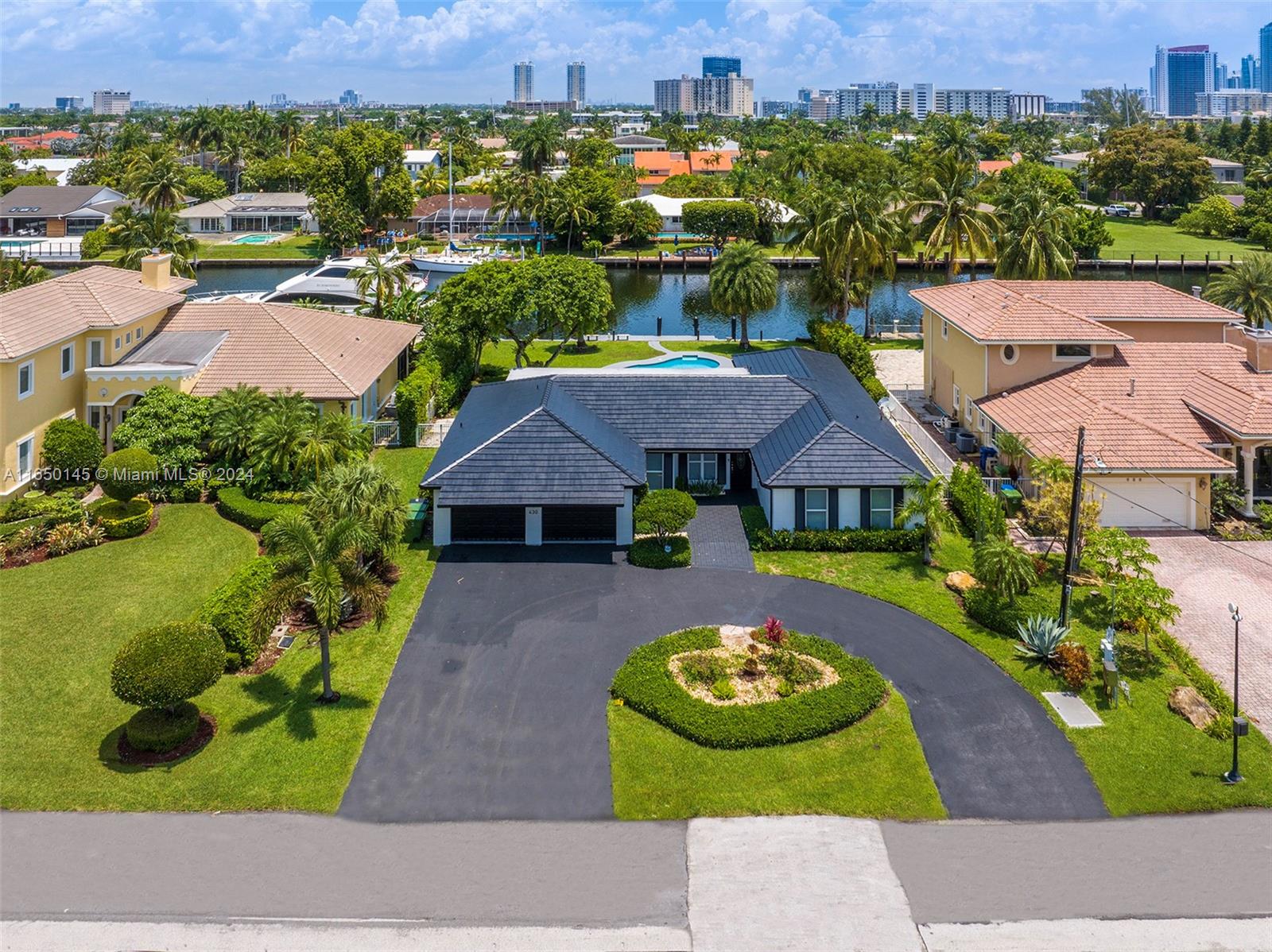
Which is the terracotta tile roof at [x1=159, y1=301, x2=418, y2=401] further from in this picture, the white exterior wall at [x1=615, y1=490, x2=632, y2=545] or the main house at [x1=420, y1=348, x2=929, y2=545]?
the white exterior wall at [x1=615, y1=490, x2=632, y2=545]

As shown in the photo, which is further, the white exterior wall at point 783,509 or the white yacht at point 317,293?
the white yacht at point 317,293

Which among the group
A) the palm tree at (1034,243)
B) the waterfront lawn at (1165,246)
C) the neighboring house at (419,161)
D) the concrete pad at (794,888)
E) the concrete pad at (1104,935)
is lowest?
the concrete pad at (1104,935)

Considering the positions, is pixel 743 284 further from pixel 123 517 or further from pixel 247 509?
pixel 123 517

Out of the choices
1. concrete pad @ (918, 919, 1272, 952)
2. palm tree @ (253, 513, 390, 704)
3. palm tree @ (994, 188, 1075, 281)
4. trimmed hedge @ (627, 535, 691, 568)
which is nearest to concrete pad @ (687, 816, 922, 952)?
concrete pad @ (918, 919, 1272, 952)

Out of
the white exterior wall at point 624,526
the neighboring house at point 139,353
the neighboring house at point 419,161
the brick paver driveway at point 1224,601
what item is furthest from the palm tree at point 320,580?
the neighboring house at point 419,161

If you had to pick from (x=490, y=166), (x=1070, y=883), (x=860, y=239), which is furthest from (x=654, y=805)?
(x=490, y=166)

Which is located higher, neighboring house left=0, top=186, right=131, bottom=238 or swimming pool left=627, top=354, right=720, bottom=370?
neighboring house left=0, top=186, right=131, bottom=238

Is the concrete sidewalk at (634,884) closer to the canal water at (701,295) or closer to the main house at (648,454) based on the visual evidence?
the main house at (648,454)
